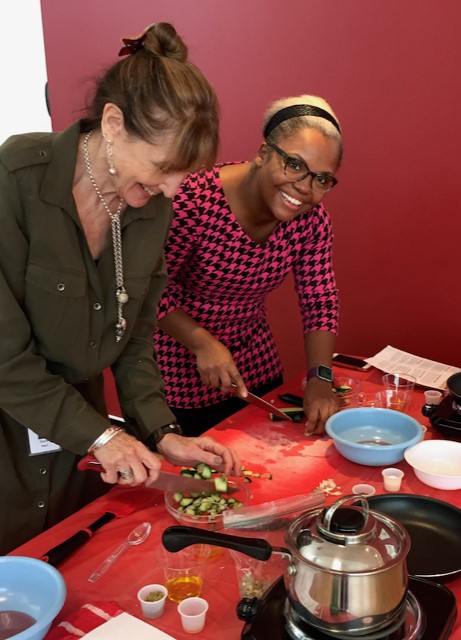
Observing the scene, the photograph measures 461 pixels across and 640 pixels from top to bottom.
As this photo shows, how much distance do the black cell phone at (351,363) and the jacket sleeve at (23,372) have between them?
1083mm

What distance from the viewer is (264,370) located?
217 cm

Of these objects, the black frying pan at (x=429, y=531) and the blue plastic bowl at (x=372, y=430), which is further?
the blue plastic bowl at (x=372, y=430)

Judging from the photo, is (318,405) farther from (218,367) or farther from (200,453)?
(200,453)

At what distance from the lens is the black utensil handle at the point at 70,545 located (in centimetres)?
117

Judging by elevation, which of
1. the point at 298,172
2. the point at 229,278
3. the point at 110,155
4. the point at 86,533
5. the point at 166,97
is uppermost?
the point at 166,97

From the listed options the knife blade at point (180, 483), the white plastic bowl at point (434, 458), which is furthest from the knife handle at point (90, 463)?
the white plastic bowl at point (434, 458)

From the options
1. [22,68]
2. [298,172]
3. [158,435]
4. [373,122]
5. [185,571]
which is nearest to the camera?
[185,571]

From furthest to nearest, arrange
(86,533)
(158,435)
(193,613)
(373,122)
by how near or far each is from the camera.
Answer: (373,122)
(158,435)
(86,533)
(193,613)

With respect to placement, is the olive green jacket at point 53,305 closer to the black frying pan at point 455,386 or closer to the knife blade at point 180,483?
the knife blade at point 180,483

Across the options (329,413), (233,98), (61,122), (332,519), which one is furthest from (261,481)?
(61,122)

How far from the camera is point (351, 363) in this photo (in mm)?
2205

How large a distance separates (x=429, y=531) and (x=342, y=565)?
1.55 feet

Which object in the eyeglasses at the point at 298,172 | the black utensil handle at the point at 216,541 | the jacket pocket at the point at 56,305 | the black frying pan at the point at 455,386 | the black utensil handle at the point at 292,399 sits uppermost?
the eyeglasses at the point at 298,172

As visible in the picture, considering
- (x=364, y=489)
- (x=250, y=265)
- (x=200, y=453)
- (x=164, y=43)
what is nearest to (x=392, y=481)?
(x=364, y=489)
